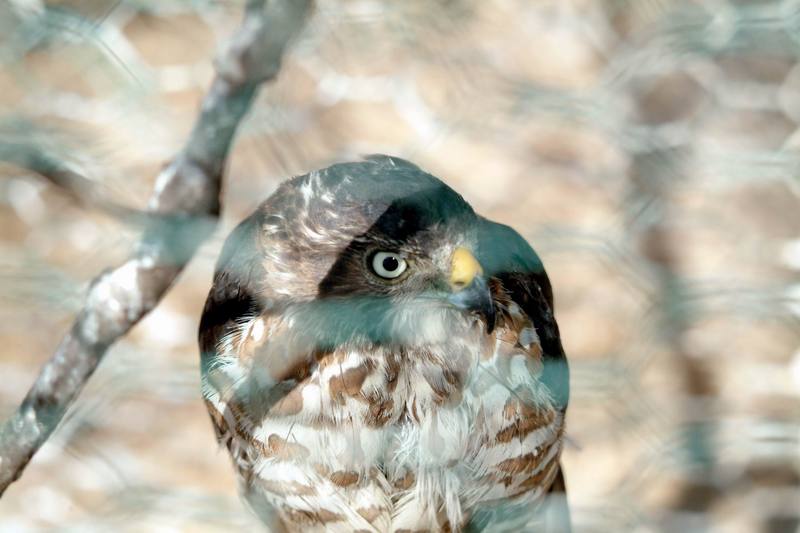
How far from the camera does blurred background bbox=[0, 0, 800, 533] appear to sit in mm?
1158

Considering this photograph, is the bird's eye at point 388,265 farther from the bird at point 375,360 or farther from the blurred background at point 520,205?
the blurred background at point 520,205

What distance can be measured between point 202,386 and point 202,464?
732mm

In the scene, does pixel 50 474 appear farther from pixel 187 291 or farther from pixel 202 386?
pixel 202 386

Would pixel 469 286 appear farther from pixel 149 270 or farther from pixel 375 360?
pixel 149 270

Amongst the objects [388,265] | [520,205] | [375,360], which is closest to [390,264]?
[388,265]

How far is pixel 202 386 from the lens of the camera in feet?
3.21

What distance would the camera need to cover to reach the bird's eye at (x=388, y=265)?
86 centimetres

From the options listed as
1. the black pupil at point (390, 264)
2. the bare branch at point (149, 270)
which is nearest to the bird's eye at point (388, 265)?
the black pupil at point (390, 264)

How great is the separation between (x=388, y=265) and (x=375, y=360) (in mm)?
105

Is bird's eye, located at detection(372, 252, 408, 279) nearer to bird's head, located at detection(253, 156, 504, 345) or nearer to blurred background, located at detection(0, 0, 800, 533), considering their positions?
bird's head, located at detection(253, 156, 504, 345)

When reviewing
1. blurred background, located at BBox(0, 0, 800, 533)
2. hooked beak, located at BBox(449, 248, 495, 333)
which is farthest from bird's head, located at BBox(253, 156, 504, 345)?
blurred background, located at BBox(0, 0, 800, 533)

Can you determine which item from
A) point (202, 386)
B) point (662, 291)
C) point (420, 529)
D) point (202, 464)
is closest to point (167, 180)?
point (202, 386)

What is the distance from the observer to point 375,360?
2.96ft

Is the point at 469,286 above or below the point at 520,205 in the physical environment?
above
